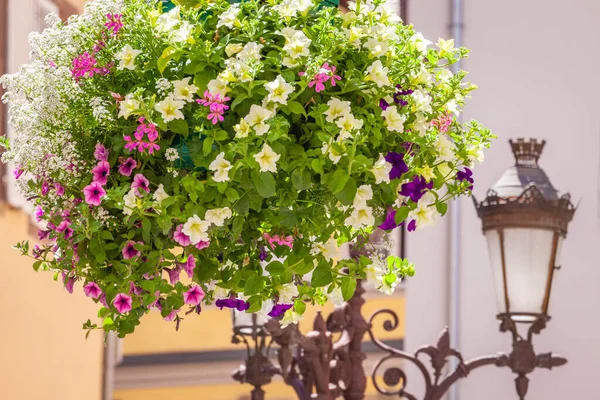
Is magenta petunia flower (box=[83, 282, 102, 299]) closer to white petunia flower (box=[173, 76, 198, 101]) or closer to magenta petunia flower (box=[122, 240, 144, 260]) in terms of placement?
magenta petunia flower (box=[122, 240, 144, 260])

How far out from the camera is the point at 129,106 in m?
1.04

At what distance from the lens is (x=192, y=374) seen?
4.52 meters

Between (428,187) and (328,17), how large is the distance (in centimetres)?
22

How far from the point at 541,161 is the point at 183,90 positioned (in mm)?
3388

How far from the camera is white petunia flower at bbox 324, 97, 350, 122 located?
3.47 feet

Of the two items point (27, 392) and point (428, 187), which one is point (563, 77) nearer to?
point (27, 392)

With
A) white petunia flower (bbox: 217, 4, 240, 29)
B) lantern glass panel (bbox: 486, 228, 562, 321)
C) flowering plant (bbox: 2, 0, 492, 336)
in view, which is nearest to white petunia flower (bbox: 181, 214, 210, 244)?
flowering plant (bbox: 2, 0, 492, 336)

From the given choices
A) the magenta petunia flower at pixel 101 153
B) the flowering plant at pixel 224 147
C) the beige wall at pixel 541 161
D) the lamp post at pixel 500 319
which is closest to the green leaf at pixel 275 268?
the flowering plant at pixel 224 147

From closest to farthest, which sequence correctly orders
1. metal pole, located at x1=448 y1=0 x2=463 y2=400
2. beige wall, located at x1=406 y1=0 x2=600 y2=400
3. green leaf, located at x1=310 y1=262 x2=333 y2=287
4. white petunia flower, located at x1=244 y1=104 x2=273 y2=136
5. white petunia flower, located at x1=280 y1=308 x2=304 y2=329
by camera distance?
white petunia flower, located at x1=244 y1=104 x2=273 y2=136 < green leaf, located at x1=310 y1=262 x2=333 y2=287 < white petunia flower, located at x1=280 y1=308 x2=304 y2=329 < beige wall, located at x1=406 y1=0 x2=600 y2=400 < metal pole, located at x1=448 y1=0 x2=463 y2=400

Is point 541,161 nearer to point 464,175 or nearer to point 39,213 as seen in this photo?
point 464,175

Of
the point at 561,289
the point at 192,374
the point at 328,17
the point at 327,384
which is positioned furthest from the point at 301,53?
the point at 192,374

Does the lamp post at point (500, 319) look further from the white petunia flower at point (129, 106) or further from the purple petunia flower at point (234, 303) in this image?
the white petunia flower at point (129, 106)

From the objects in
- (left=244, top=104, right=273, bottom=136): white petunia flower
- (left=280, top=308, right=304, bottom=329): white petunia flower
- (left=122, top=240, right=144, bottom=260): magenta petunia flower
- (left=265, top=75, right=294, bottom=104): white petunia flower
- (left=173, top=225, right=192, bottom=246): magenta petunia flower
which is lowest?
(left=280, top=308, right=304, bottom=329): white petunia flower

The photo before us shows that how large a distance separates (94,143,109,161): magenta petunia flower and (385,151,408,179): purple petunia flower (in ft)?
1.00
